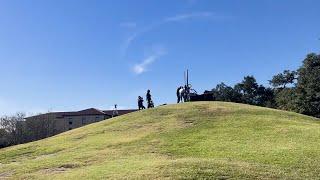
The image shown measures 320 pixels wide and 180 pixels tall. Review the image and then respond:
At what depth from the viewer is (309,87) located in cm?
6288

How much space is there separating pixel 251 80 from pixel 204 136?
6412 cm

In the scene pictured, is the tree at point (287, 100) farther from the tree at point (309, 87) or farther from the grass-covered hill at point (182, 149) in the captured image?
the grass-covered hill at point (182, 149)

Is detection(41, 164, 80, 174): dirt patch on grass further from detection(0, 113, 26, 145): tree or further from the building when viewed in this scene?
the building

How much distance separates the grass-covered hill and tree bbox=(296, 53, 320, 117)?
26.7 metres

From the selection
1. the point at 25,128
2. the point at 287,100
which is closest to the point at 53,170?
the point at 287,100

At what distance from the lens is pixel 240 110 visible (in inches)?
1391

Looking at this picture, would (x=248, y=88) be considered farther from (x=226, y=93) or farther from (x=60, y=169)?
(x=60, y=169)

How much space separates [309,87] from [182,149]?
143 ft

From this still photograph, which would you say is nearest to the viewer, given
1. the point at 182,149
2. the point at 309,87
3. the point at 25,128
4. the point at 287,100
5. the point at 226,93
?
the point at 182,149

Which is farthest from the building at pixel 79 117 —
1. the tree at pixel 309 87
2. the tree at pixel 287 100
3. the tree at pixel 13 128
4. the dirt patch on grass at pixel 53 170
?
the dirt patch on grass at pixel 53 170

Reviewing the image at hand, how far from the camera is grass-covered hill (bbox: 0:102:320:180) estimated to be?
55.4ft

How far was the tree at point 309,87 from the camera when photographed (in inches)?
2399

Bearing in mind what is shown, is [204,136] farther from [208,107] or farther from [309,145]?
[208,107]

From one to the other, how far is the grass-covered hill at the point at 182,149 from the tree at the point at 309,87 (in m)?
26.7
